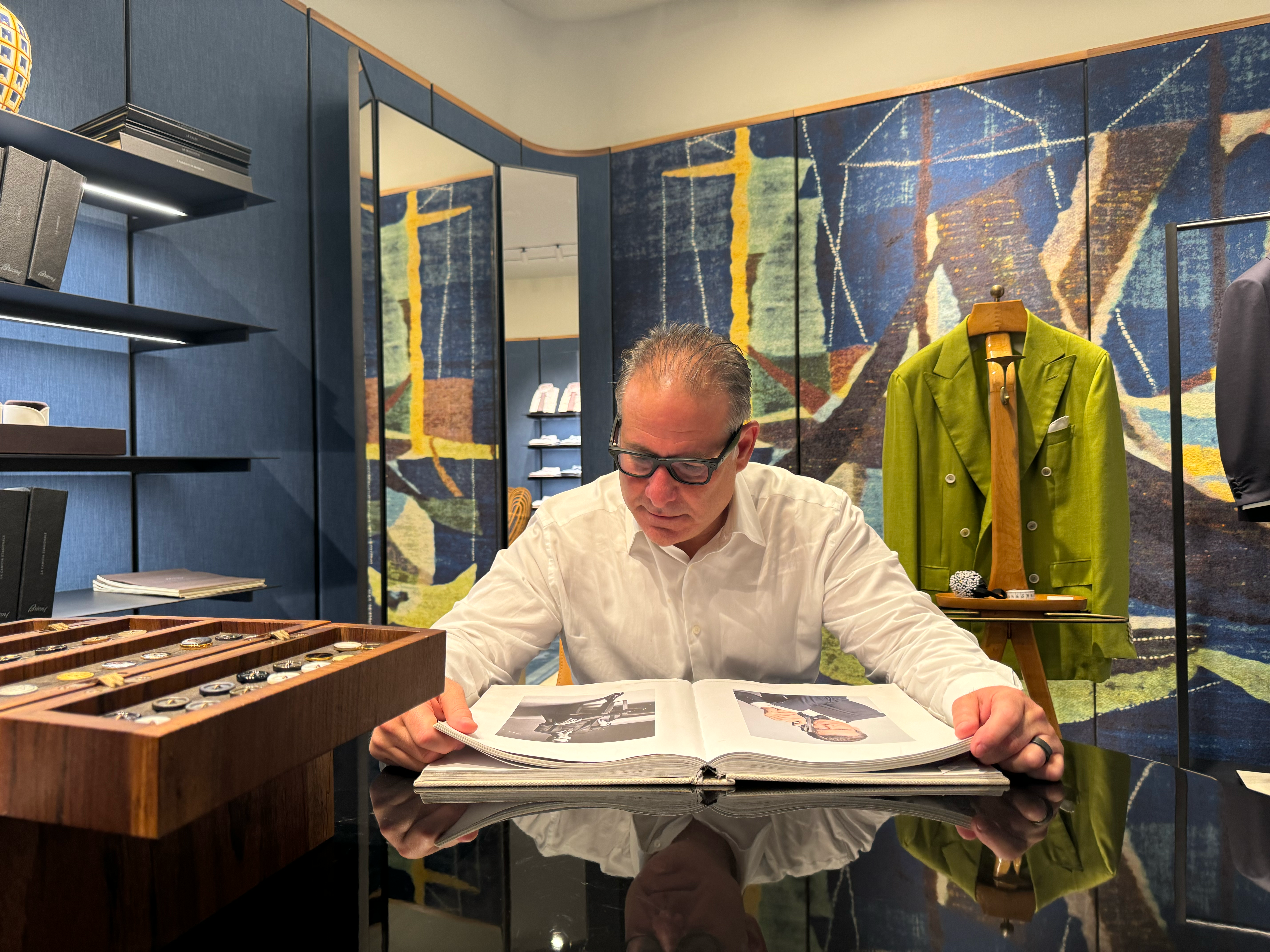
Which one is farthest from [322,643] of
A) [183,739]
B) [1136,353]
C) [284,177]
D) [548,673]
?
[1136,353]

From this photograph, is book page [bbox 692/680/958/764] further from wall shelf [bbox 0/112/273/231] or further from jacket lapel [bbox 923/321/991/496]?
wall shelf [bbox 0/112/273/231]

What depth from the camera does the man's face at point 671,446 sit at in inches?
50.9

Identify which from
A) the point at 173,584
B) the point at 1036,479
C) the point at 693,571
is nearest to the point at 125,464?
the point at 173,584

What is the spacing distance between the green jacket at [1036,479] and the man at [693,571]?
3.33 feet

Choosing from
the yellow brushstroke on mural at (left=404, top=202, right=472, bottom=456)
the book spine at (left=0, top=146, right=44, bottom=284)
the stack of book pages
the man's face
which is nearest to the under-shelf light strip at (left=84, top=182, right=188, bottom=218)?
the book spine at (left=0, top=146, right=44, bottom=284)

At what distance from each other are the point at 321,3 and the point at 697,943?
3.35 meters

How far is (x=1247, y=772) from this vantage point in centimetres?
282

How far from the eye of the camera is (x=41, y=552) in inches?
69.2

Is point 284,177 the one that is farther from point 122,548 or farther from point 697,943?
point 697,943

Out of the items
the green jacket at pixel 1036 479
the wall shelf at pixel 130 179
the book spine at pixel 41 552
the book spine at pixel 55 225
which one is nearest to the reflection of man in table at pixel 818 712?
the green jacket at pixel 1036 479

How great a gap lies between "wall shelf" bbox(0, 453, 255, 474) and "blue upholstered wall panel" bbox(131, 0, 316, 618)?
0.13m

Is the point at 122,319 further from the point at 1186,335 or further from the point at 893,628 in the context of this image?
the point at 1186,335

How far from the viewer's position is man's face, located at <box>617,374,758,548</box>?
4.24ft

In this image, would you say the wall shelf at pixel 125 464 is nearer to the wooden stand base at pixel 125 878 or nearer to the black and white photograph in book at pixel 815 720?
the wooden stand base at pixel 125 878
